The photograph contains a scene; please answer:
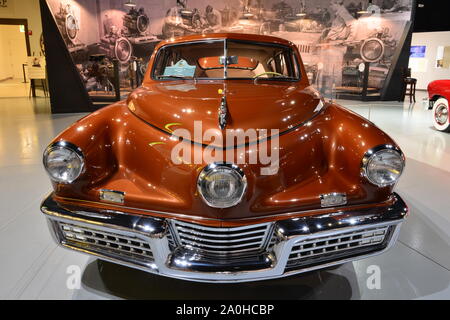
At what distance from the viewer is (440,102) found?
19.9 feet

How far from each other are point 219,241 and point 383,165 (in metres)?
0.91

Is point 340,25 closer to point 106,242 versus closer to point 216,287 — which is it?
point 216,287

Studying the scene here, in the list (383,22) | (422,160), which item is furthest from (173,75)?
(383,22)

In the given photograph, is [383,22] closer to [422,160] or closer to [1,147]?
[422,160]

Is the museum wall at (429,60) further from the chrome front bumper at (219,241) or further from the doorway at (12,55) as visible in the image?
the doorway at (12,55)

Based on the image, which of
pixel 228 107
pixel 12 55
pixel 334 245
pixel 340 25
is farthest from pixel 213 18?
pixel 12 55

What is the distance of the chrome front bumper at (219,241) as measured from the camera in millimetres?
1524

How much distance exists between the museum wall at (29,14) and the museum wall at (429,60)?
18554 mm

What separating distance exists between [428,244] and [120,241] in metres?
2.10

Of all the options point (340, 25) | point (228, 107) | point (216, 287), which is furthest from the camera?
point (340, 25)

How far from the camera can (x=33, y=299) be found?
174 cm

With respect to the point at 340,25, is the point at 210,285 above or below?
below

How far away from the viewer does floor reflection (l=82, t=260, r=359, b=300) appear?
5.96 feet

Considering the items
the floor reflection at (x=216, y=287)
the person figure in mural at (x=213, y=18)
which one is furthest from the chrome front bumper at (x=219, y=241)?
the person figure in mural at (x=213, y=18)
